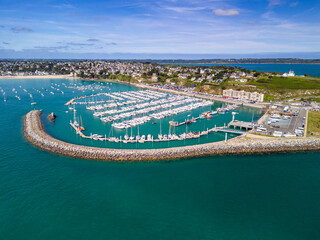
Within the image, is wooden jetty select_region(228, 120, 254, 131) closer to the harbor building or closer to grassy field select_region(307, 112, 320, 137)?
grassy field select_region(307, 112, 320, 137)

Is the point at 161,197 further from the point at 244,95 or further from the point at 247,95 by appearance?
the point at 244,95

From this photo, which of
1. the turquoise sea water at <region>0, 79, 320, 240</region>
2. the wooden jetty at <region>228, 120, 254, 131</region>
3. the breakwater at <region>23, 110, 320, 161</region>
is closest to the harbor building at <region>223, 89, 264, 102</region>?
the wooden jetty at <region>228, 120, 254, 131</region>

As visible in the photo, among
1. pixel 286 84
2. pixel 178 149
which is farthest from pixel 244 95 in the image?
pixel 178 149

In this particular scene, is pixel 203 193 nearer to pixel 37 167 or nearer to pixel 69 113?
pixel 37 167

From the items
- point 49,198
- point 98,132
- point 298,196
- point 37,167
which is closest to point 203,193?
point 298,196

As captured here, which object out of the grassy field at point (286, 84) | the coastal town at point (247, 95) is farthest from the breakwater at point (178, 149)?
the grassy field at point (286, 84)

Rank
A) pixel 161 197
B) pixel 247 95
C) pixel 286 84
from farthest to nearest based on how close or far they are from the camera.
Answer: pixel 286 84 < pixel 247 95 < pixel 161 197
